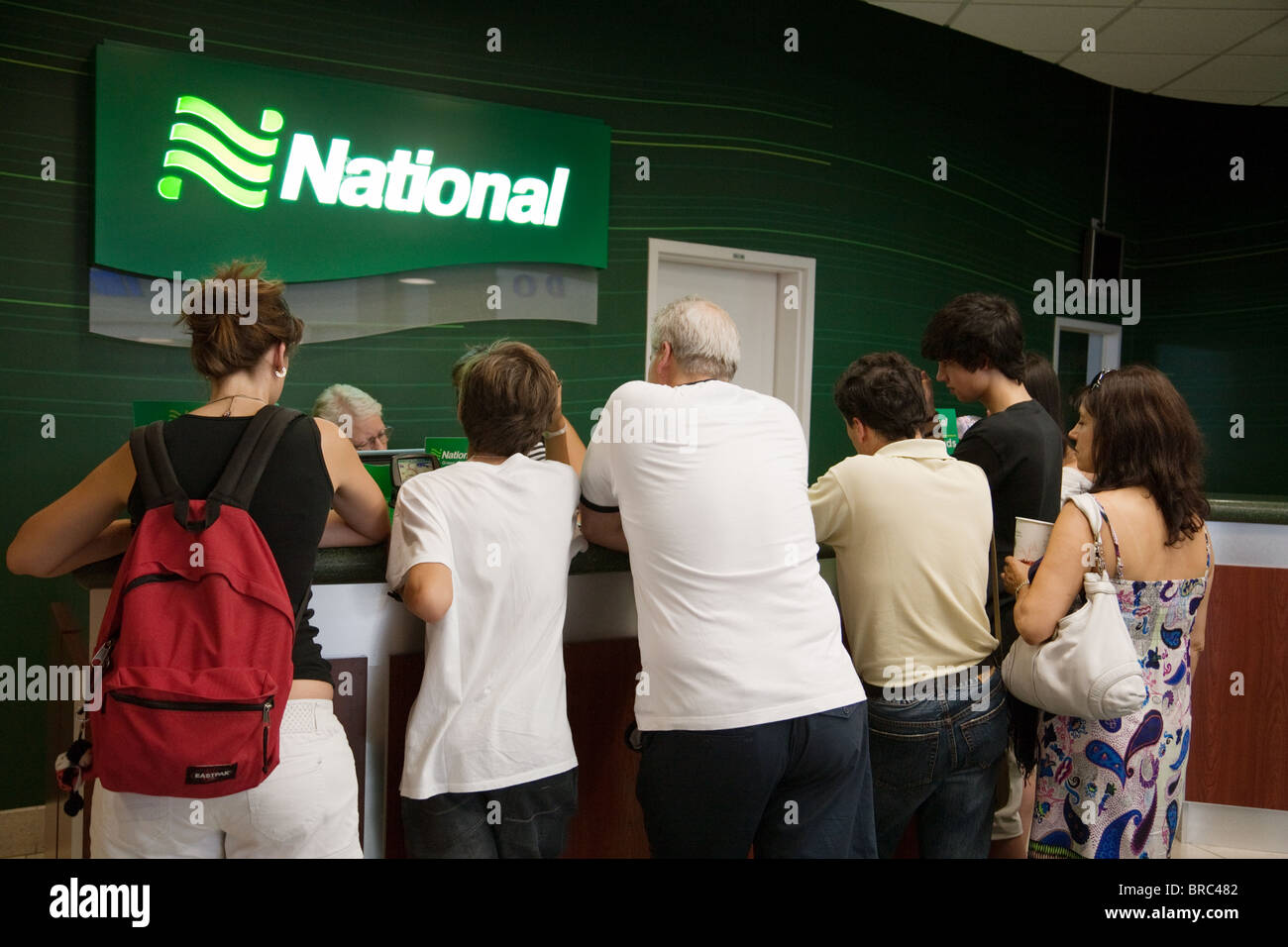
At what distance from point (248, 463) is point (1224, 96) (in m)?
7.59

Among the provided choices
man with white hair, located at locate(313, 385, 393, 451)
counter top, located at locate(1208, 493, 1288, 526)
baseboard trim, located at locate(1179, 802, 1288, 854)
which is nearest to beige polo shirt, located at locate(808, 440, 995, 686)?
counter top, located at locate(1208, 493, 1288, 526)

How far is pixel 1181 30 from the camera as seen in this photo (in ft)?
19.2

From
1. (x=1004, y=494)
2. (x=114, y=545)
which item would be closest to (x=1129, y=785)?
(x=1004, y=494)

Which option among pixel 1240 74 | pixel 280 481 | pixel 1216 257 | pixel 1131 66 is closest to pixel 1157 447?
pixel 280 481

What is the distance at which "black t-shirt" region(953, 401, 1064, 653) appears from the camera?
233 cm

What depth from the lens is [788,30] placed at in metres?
5.41

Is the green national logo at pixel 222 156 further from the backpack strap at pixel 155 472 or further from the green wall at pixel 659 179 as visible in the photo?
the backpack strap at pixel 155 472

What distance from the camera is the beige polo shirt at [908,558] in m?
1.96

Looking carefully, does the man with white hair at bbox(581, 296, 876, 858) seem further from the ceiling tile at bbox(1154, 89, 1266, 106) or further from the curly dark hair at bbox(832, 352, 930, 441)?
the ceiling tile at bbox(1154, 89, 1266, 106)

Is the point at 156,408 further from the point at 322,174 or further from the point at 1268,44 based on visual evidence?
the point at 1268,44

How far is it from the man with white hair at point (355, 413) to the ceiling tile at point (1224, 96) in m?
6.00

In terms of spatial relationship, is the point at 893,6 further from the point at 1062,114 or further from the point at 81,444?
the point at 81,444
